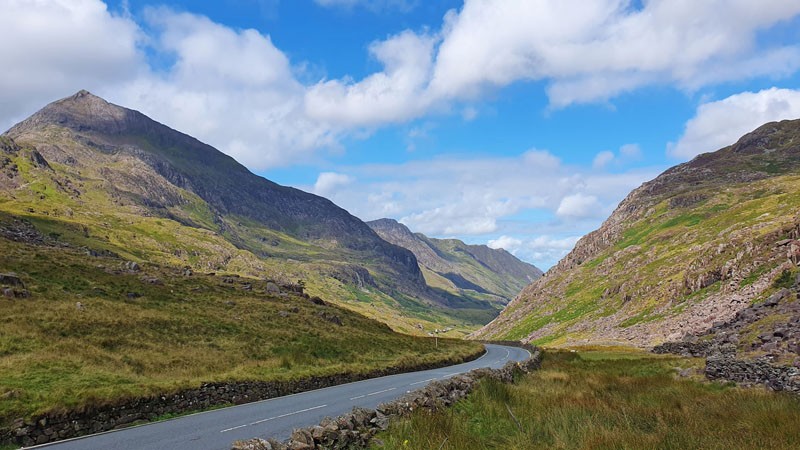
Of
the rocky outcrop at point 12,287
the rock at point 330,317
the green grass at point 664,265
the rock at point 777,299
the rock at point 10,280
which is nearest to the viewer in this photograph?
the rocky outcrop at point 12,287

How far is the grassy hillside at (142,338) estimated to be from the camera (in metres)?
22.9

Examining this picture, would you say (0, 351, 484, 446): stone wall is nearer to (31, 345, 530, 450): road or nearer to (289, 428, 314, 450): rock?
(31, 345, 530, 450): road

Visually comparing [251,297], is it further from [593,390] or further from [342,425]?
[342,425]

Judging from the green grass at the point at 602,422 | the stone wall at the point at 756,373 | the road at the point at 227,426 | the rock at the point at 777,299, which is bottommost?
the stone wall at the point at 756,373

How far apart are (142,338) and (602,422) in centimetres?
3159

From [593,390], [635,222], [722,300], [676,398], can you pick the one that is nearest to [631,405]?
[676,398]

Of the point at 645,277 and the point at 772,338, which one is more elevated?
the point at 645,277

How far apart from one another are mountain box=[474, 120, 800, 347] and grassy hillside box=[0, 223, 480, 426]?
3465 cm

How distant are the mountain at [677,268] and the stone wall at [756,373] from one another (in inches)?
433

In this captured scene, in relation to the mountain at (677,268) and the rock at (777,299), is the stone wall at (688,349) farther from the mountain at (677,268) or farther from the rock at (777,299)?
the mountain at (677,268)

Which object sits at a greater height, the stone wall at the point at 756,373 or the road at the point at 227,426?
the road at the point at 227,426

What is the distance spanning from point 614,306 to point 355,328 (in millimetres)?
81480

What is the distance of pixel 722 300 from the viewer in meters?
75.7

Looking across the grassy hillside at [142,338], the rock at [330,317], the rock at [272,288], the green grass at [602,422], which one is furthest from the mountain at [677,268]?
the rock at [272,288]
